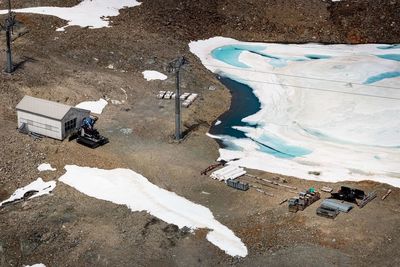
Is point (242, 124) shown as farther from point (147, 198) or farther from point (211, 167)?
point (147, 198)

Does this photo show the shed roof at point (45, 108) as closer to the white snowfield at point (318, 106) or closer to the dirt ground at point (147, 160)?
the dirt ground at point (147, 160)

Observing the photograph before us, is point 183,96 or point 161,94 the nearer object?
point 183,96

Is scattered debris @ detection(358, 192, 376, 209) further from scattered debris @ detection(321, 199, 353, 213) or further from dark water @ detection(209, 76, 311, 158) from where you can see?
dark water @ detection(209, 76, 311, 158)

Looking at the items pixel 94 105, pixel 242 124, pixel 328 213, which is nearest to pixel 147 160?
pixel 94 105


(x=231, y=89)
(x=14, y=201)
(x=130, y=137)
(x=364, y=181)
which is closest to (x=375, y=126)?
(x=364, y=181)

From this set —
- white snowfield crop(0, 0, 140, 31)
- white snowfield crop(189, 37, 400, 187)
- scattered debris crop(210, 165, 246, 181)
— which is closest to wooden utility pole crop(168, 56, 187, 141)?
white snowfield crop(189, 37, 400, 187)

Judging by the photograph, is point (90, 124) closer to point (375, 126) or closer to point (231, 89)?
point (231, 89)

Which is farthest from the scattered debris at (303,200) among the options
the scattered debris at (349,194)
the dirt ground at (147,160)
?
the scattered debris at (349,194)
